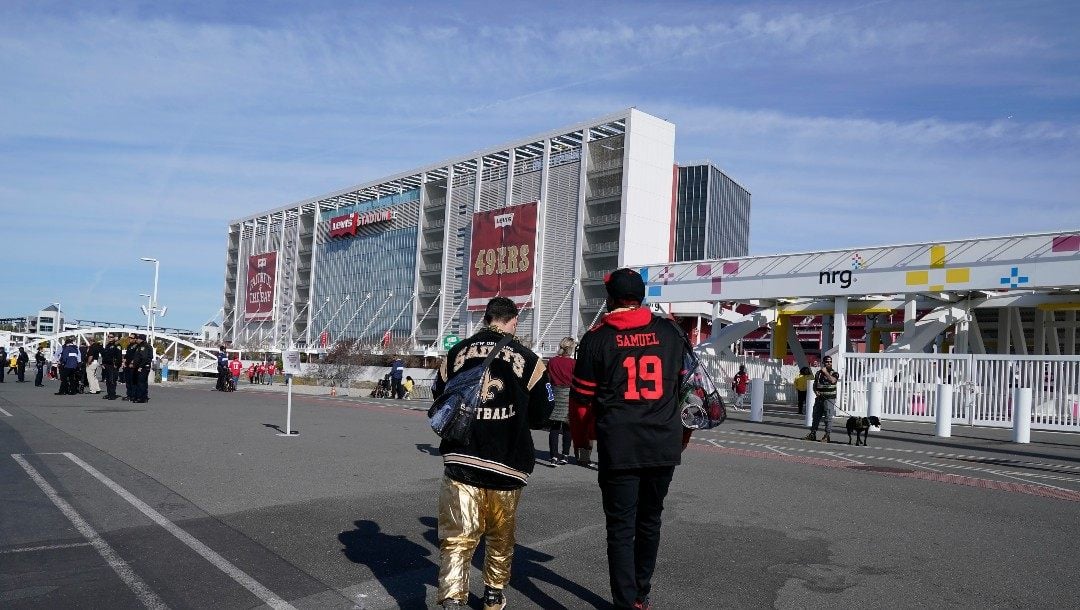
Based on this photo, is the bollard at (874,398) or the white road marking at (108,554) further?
the bollard at (874,398)

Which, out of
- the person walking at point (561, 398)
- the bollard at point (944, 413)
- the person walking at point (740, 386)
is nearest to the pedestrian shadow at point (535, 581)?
the person walking at point (561, 398)

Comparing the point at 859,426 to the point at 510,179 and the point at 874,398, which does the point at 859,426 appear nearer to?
the point at 874,398

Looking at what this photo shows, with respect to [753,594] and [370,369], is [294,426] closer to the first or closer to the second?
[753,594]

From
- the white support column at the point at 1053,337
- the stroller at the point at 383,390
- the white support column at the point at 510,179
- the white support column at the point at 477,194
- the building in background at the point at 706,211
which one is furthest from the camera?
A: the building in background at the point at 706,211

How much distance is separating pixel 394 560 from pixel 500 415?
5.51 feet

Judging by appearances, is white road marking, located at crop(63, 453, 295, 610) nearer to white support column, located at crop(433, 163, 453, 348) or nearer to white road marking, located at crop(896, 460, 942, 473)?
white road marking, located at crop(896, 460, 942, 473)

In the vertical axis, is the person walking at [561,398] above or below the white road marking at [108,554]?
above

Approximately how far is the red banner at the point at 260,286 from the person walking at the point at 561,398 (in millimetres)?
88424

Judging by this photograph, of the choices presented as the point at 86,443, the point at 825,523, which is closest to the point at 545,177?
the point at 86,443

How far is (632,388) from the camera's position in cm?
429

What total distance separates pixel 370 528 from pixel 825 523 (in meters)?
3.85

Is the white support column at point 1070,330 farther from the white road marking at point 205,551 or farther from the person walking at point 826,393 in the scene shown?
the white road marking at point 205,551

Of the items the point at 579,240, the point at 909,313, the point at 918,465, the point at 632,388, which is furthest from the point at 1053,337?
the point at 632,388

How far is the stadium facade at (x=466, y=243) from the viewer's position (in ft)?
192
